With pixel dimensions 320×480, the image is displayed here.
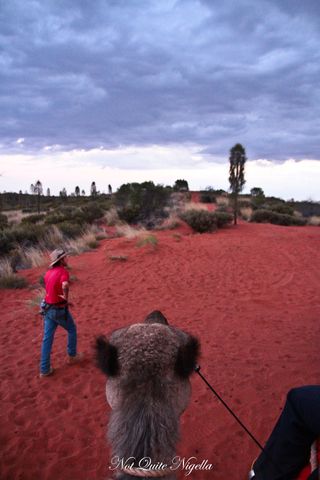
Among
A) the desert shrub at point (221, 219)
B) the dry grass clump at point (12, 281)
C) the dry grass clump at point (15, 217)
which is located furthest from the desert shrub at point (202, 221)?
the dry grass clump at point (15, 217)

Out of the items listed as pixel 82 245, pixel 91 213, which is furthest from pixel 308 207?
pixel 82 245

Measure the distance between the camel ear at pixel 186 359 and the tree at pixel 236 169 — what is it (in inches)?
692

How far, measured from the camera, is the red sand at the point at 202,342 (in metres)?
3.67

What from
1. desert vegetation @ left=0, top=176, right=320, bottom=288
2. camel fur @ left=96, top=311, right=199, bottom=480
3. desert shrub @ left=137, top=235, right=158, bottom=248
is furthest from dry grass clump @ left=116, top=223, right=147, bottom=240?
camel fur @ left=96, top=311, right=199, bottom=480

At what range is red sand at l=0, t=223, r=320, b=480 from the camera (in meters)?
3.67

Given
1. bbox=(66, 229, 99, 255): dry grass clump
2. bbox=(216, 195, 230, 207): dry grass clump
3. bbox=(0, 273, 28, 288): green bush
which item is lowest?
bbox=(0, 273, 28, 288): green bush

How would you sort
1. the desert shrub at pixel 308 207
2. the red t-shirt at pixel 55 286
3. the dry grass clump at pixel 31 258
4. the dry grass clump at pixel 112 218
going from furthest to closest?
the desert shrub at pixel 308 207, the dry grass clump at pixel 112 218, the dry grass clump at pixel 31 258, the red t-shirt at pixel 55 286

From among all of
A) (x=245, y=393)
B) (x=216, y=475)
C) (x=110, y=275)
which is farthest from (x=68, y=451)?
(x=110, y=275)

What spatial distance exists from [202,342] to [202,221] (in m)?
11.8

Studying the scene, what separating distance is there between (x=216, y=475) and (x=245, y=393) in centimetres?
142

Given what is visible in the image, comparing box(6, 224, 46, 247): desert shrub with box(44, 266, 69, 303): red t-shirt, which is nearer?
box(44, 266, 69, 303): red t-shirt

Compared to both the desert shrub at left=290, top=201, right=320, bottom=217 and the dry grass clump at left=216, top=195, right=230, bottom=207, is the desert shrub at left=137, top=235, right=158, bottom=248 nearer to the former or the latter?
the dry grass clump at left=216, top=195, right=230, bottom=207

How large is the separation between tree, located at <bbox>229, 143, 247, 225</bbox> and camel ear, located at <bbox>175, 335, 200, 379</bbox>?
17.6 m

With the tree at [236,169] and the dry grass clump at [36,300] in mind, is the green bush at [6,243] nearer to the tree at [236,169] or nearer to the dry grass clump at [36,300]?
the dry grass clump at [36,300]
